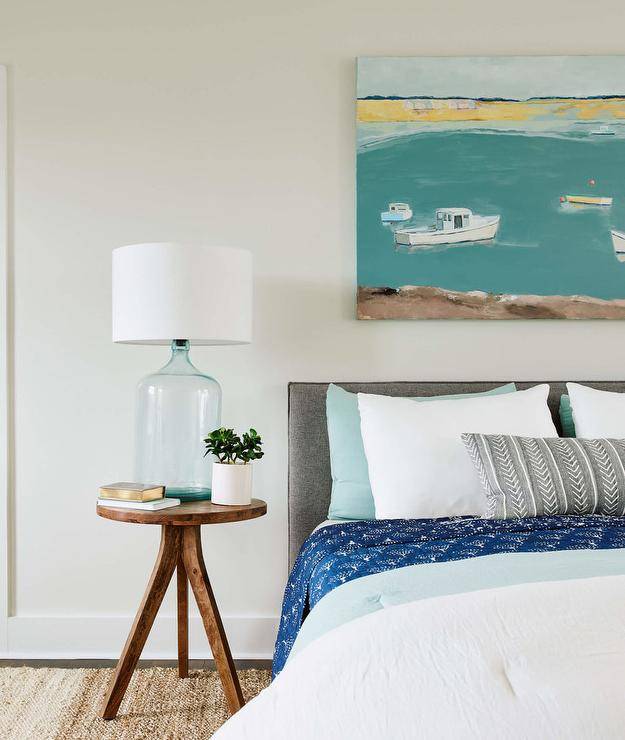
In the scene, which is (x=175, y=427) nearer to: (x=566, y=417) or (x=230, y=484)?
(x=230, y=484)

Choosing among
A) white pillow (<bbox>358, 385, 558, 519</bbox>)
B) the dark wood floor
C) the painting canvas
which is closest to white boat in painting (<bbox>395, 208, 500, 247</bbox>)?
the painting canvas

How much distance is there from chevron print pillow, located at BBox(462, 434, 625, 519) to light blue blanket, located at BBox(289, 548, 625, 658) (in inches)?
24.0

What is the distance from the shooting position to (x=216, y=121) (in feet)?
9.71

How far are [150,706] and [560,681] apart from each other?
185 cm

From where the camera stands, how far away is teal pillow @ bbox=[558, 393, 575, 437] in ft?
9.02

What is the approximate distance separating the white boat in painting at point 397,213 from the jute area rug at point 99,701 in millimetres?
1800

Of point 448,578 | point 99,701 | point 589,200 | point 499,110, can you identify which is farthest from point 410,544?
point 499,110

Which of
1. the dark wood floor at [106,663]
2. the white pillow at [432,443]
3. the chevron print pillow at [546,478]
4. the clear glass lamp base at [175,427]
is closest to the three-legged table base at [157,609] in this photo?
the clear glass lamp base at [175,427]

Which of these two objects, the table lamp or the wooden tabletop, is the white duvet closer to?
the wooden tabletop

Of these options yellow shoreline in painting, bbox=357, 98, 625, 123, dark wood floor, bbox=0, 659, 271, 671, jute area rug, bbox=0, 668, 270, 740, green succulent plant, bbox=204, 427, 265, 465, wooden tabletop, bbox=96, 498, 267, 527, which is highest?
yellow shoreline in painting, bbox=357, 98, 625, 123

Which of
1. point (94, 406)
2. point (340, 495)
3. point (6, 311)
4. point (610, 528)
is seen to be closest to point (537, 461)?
point (610, 528)

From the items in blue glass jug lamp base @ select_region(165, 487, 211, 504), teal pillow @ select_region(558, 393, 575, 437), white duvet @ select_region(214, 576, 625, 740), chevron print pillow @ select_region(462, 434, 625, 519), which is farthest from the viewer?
teal pillow @ select_region(558, 393, 575, 437)

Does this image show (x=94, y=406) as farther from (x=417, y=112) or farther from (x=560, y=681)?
(x=560, y=681)

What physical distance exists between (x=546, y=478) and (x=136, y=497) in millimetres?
1262
